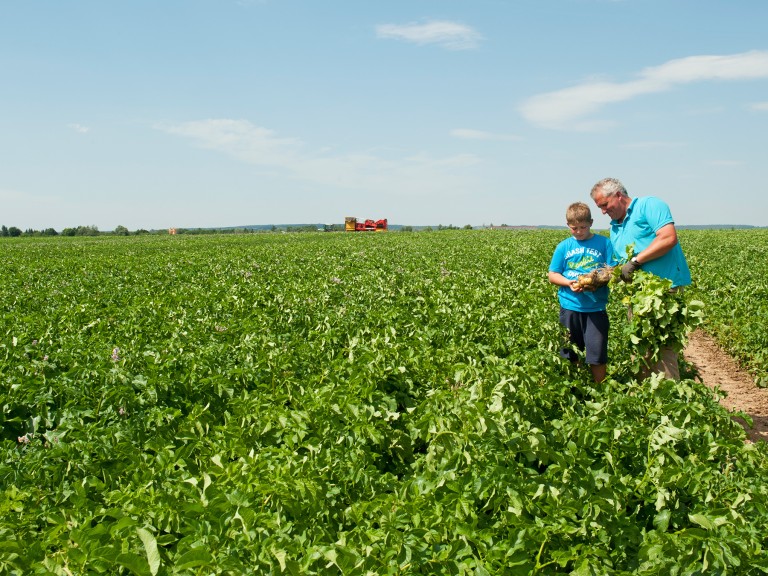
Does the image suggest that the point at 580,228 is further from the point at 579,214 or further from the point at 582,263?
the point at 582,263

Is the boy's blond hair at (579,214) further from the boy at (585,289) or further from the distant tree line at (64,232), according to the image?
the distant tree line at (64,232)

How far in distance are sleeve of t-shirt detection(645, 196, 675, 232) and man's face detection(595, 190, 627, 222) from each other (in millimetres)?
238

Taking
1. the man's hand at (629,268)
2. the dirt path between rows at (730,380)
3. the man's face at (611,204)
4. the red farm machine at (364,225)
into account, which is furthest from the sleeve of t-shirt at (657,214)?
the red farm machine at (364,225)

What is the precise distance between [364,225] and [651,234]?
7123cm

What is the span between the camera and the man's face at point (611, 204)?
19.0 feet

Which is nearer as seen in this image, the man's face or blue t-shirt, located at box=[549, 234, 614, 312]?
the man's face

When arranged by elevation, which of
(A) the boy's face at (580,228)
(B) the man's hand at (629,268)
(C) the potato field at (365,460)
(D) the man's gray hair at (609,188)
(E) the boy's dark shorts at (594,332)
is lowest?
(C) the potato field at (365,460)

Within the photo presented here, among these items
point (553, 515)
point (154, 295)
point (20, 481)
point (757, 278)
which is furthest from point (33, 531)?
point (757, 278)

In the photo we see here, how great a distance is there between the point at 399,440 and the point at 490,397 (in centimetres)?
81

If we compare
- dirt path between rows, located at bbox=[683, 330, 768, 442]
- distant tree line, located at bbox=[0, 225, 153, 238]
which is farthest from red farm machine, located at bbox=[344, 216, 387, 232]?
dirt path between rows, located at bbox=[683, 330, 768, 442]

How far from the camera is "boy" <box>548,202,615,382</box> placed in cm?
591

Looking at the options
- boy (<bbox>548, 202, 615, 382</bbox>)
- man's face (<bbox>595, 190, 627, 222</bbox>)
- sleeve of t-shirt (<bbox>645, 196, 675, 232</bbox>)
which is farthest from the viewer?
boy (<bbox>548, 202, 615, 382</bbox>)

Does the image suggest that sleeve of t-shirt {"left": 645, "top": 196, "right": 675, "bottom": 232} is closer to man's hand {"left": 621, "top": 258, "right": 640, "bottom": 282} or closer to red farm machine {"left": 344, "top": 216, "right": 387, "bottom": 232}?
man's hand {"left": 621, "top": 258, "right": 640, "bottom": 282}

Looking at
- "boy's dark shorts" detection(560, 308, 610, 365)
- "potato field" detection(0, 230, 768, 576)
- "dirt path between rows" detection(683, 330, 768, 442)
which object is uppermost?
"boy's dark shorts" detection(560, 308, 610, 365)
